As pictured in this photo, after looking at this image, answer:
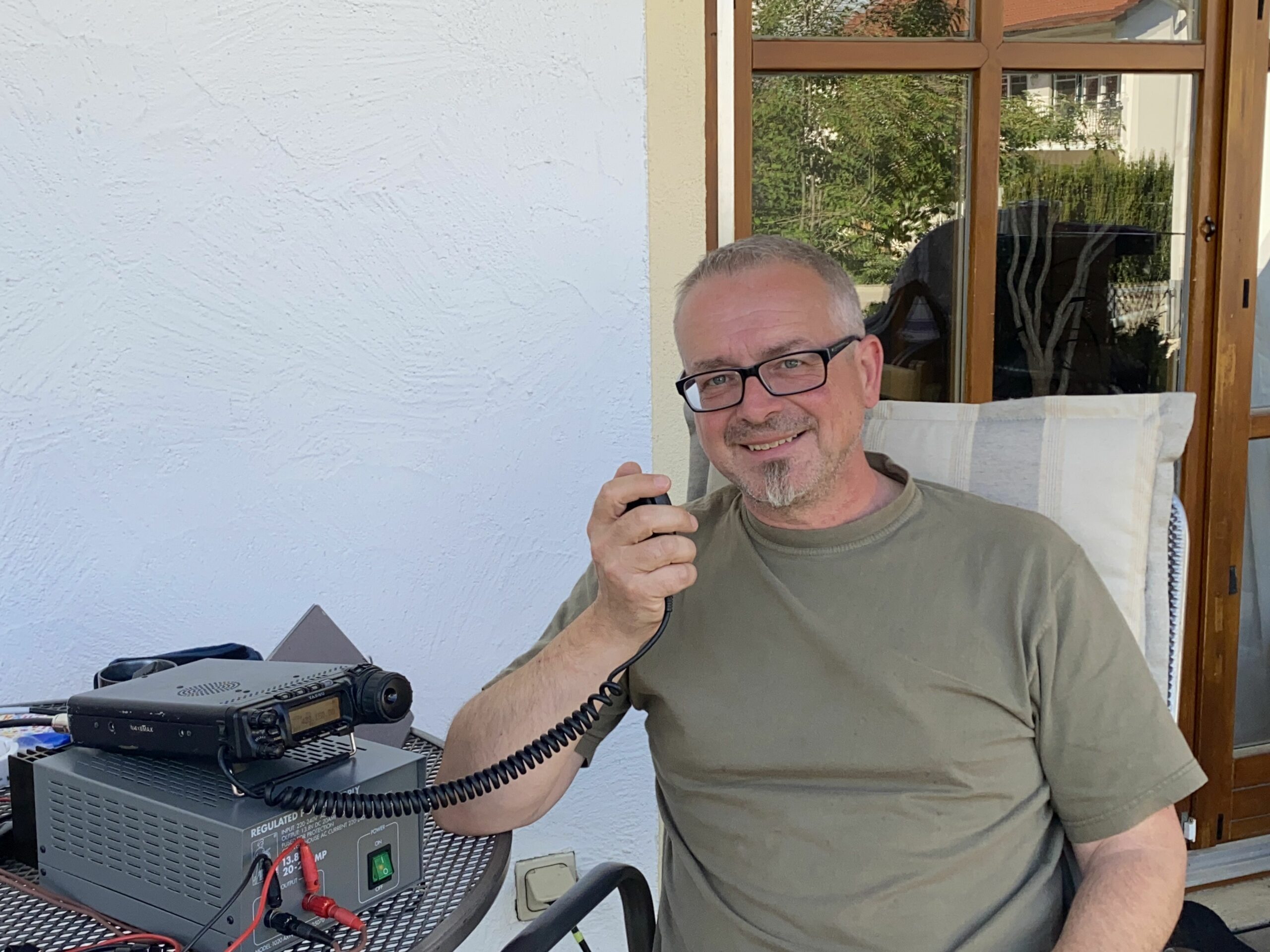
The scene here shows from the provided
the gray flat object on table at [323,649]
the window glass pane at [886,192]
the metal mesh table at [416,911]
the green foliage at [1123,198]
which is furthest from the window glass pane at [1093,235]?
the metal mesh table at [416,911]

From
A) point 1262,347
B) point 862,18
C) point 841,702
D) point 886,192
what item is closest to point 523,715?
point 841,702

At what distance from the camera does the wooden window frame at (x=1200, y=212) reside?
7.49ft

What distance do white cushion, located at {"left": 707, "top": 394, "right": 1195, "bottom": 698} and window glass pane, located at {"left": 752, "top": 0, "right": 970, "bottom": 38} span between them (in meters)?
1.06

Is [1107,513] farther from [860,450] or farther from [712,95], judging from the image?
[712,95]

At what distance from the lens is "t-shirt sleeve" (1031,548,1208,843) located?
1.32m

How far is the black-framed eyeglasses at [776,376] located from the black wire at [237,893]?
0.82 m

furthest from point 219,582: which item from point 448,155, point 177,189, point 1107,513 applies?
point 1107,513

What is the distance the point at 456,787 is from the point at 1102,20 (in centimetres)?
220

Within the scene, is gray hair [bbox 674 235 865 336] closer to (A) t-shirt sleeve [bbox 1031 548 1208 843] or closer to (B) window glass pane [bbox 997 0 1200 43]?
(A) t-shirt sleeve [bbox 1031 548 1208 843]

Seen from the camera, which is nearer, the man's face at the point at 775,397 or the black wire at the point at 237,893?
the black wire at the point at 237,893

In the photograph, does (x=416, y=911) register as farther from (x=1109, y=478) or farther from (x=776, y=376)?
(x=1109, y=478)

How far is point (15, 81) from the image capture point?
1774 millimetres

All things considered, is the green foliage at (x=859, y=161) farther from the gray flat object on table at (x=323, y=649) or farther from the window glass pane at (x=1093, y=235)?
the gray flat object on table at (x=323, y=649)

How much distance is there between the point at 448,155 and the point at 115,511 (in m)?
0.87
